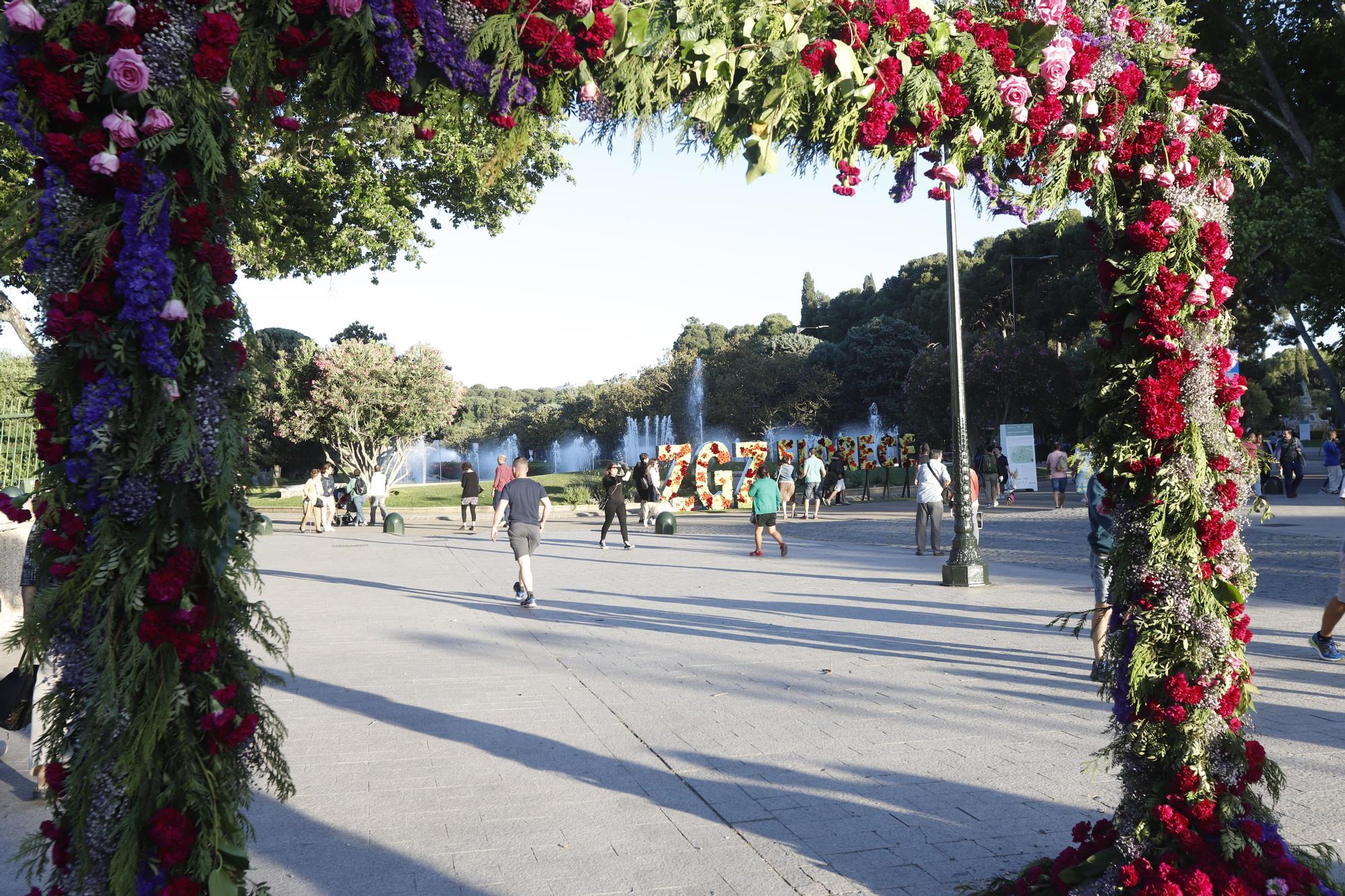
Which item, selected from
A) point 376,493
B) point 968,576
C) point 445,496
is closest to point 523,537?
point 968,576

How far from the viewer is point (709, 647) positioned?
863 cm

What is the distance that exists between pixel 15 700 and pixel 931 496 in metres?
12.0

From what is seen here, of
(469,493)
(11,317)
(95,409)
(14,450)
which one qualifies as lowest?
(469,493)

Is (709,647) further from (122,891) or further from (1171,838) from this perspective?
(122,891)

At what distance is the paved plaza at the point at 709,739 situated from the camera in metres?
4.12

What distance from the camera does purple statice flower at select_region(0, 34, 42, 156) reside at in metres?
2.47

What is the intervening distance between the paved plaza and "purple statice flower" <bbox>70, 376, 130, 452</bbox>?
2.17 m

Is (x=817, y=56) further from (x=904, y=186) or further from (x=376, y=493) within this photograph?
(x=376, y=493)

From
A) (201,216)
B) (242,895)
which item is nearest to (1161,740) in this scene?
(242,895)

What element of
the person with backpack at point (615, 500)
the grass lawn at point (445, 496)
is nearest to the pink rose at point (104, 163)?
the person with backpack at point (615, 500)

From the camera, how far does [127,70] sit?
2.45m

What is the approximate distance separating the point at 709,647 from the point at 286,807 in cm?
437

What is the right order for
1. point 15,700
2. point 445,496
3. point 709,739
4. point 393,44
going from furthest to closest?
point 445,496 < point 709,739 < point 15,700 < point 393,44

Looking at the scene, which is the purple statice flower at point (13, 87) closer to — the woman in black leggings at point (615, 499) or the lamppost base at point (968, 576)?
the lamppost base at point (968, 576)
